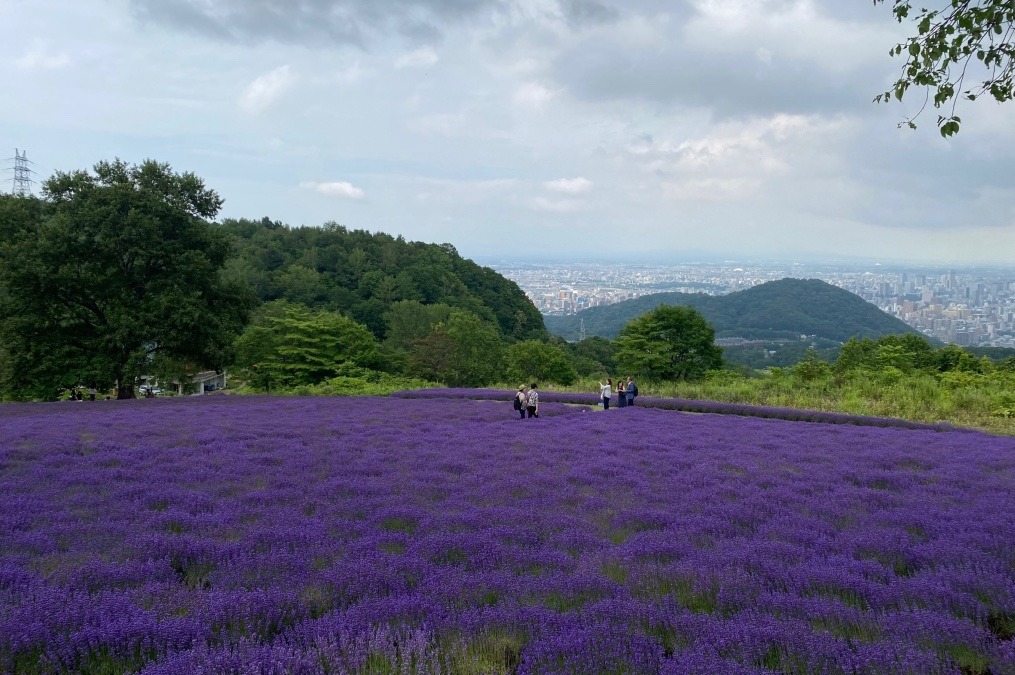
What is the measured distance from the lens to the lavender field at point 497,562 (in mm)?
3621

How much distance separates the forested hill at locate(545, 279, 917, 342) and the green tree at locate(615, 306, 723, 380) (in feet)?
283

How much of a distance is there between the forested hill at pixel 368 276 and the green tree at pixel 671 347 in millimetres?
48667

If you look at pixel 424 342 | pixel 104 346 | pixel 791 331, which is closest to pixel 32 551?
pixel 104 346

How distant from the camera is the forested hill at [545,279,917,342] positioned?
472 feet

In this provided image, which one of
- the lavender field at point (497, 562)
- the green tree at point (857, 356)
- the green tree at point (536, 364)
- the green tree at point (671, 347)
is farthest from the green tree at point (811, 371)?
the green tree at point (536, 364)

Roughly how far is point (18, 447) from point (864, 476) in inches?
564

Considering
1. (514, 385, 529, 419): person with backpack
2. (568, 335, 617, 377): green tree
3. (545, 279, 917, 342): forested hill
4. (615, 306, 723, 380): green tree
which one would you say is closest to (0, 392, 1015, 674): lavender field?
(514, 385, 529, 419): person with backpack

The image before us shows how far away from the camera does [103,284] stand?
2656cm

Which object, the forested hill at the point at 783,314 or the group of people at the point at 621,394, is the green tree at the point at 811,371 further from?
the forested hill at the point at 783,314

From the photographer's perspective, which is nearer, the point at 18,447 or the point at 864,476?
the point at 864,476

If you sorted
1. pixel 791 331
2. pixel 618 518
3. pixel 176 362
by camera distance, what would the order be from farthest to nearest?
pixel 791 331 < pixel 176 362 < pixel 618 518

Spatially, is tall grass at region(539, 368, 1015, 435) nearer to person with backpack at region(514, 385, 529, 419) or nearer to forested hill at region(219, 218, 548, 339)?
person with backpack at region(514, 385, 529, 419)

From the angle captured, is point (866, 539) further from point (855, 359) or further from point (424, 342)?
point (424, 342)

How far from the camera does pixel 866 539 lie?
6043mm
